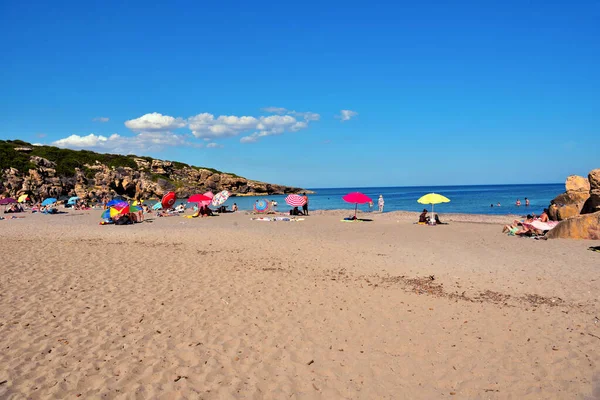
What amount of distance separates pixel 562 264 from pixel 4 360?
14.6 meters

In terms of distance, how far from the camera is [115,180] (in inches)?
3169

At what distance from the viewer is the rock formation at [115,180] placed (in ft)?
227

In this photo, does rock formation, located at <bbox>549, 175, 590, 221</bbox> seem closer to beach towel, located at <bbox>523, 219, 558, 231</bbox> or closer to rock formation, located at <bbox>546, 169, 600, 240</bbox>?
rock formation, located at <bbox>546, 169, 600, 240</bbox>

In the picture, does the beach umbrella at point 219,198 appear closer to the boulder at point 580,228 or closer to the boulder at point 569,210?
the boulder at point 569,210

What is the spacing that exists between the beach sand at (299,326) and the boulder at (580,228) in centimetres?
470

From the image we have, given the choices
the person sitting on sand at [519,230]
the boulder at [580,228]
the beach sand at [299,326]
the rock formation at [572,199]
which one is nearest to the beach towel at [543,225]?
the person sitting on sand at [519,230]

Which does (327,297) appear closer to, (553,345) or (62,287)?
(553,345)

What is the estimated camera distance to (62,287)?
9773 millimetres

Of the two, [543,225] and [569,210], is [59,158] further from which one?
[569,210]

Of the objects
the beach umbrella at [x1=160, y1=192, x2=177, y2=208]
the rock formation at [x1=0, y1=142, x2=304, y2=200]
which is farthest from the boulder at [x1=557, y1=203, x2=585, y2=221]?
the rock formation at [x1=0, y1=142, x2=304, y2=200]

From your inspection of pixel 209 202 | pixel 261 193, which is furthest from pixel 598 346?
pixel 261 193

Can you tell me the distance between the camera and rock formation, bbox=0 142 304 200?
6925 cm

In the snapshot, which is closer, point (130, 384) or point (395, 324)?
point (130, 384)

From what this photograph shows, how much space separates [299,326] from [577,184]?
23.4 metres
